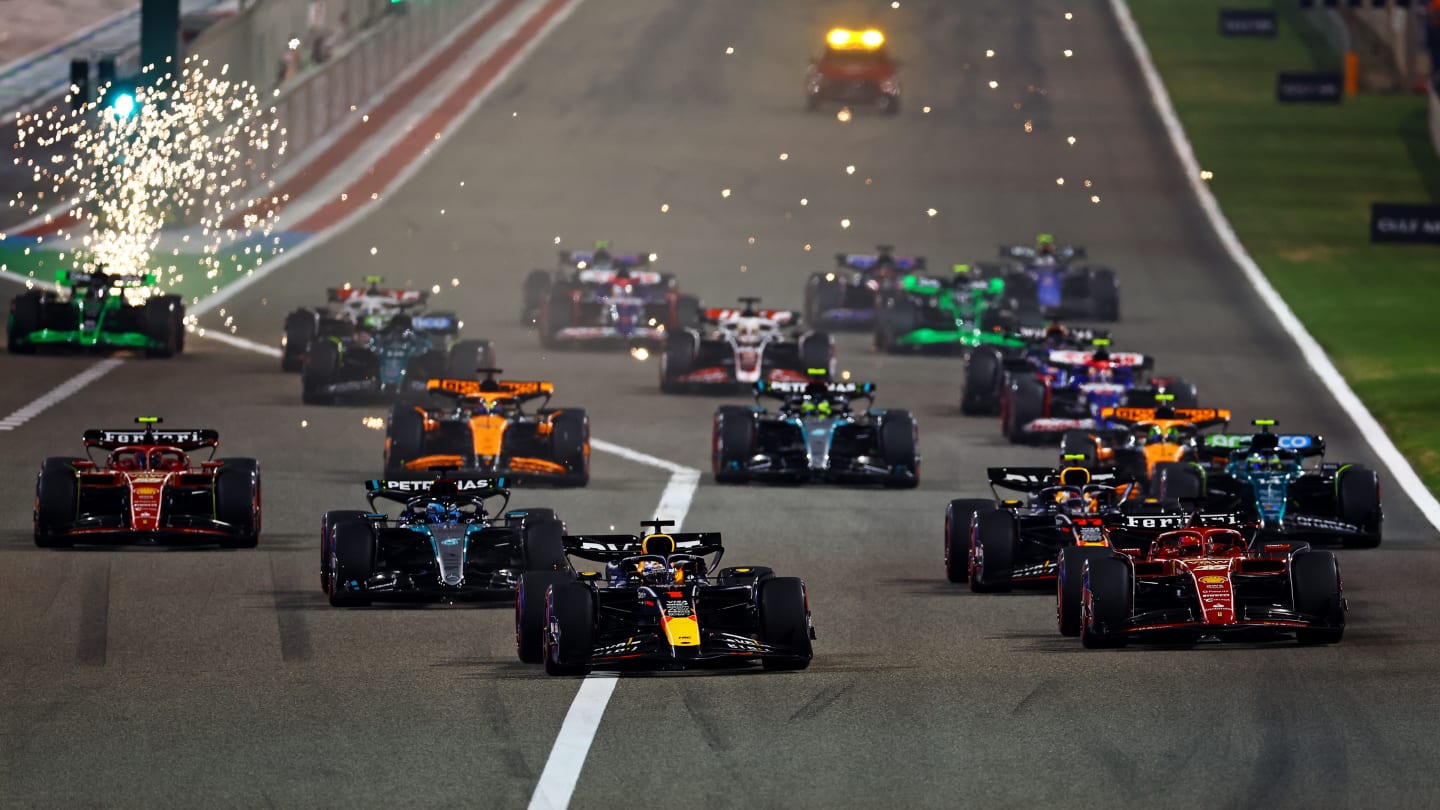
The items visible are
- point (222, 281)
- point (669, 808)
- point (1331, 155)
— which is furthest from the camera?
point (1331, 155)

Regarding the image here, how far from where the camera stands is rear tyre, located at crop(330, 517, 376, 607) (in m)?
20.7

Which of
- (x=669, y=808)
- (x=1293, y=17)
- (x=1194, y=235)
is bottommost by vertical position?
(x=669, y=808)

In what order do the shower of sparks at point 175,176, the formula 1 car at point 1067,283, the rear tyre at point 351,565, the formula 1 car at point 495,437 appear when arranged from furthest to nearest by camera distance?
the shower of sparks at point 175,176
the formula 1 car at point 1067,283
the formula 1 car at point 495,437
the rear tyre at point 351,565

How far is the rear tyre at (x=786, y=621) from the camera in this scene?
18.3 meters

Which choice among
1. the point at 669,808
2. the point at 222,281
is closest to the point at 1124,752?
the point at 669,808

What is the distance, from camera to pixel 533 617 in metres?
18.3

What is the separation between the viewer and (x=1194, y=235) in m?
58.1

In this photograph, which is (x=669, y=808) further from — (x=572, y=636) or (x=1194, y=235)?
(x=1194, y=235)

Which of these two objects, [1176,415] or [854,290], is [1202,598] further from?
[854,290]

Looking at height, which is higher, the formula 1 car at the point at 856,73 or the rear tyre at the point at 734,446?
the formula 1 car at the point at 856,73

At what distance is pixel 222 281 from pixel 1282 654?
3269 cm

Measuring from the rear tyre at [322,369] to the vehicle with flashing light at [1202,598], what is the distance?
15831 mm

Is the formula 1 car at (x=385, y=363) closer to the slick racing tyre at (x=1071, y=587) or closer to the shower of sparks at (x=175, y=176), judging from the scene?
→ the slick racing tyre at (x=1071, y=587)

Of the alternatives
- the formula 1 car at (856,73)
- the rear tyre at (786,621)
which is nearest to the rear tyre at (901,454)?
the rear tyre at (786,621)
